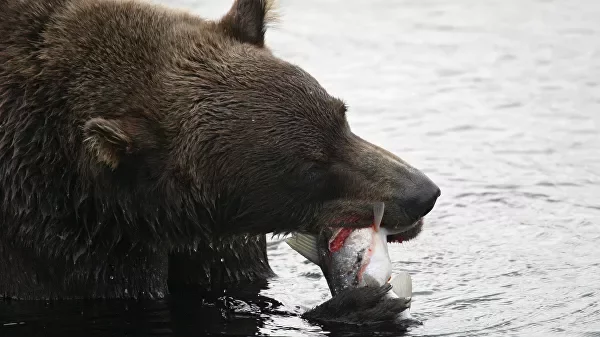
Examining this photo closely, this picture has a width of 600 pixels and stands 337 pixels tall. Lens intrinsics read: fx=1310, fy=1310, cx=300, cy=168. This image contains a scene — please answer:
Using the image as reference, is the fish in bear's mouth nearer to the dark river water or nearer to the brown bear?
the brown bear

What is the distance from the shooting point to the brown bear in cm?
694

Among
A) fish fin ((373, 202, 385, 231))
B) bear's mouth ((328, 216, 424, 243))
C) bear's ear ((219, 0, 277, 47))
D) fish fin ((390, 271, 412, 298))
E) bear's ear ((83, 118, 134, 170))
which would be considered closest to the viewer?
bear's ear ((83, 118, 134, 170))

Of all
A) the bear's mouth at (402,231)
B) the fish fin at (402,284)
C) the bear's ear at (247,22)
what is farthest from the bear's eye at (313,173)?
the bear's ear at (247,22)

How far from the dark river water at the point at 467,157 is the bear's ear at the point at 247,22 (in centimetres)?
140

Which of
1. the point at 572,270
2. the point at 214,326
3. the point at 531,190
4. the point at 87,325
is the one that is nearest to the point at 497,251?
the point at 572,270

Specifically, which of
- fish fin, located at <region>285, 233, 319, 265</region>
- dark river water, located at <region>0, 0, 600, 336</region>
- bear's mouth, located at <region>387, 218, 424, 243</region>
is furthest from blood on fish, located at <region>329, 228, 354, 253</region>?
dark river water, located at <region>0, 0, 600, 336</region>

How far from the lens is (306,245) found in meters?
7.48

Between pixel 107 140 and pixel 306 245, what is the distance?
1427 mm

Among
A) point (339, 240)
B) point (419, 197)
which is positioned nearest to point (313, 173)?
point (339, 240)

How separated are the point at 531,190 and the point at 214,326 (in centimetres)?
324

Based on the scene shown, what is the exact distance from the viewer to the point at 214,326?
7625 millimetres

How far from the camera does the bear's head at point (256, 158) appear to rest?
6926 millimetres

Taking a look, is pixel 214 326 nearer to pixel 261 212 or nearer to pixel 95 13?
pixel 261 212

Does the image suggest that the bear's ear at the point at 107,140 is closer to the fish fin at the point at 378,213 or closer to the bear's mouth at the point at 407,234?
the fish fin at the point at 378,213
